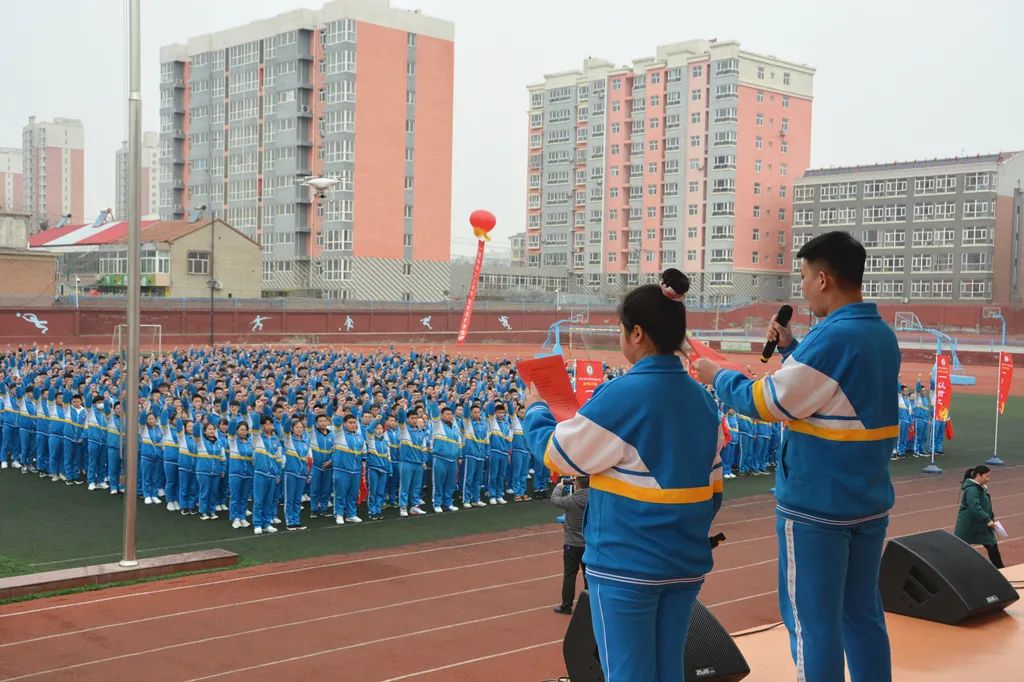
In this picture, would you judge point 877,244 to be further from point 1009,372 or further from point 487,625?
point 487,625

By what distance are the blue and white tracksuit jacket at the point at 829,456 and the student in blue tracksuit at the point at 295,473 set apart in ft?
34.5

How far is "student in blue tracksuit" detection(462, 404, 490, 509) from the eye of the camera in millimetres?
15344

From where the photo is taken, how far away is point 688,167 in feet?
243

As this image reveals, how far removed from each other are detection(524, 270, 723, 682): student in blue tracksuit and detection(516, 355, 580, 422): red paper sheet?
19cm

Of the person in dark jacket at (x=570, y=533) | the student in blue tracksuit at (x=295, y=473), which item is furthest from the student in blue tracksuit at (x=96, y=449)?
the person in dark jacket at (x=570, y=533)

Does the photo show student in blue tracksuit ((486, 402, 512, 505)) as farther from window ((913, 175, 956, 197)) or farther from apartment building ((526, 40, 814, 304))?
apartment building ((526, 40, 814, 304))

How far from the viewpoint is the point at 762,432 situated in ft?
62.7


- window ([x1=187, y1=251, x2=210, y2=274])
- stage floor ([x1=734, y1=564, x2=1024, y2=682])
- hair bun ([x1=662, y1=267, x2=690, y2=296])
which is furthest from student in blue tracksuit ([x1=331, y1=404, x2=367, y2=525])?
window ([x1=187, y1=251, x2=210, y2=274])

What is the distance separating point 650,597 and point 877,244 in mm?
65874

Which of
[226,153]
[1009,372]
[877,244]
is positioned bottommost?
[1009,372]

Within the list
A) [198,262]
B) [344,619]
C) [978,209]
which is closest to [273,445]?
[344,619]

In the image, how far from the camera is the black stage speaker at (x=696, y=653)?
4590 mm

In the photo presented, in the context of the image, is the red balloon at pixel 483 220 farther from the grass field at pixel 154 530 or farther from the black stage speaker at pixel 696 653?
the black stage speaker at pixel 696 653

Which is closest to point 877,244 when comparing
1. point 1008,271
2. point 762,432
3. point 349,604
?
point 1008,271
